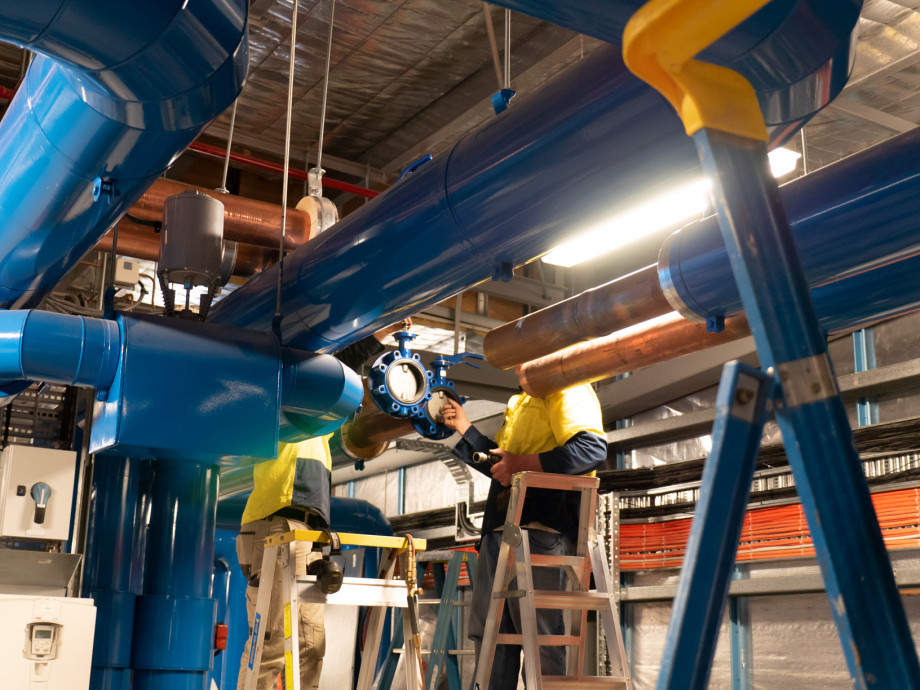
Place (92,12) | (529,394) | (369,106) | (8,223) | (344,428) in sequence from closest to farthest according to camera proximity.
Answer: (92,12) → (8,223) → (529,394) → (369,106) → (344,428)

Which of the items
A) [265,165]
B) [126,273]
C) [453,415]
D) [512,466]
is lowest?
[512,466]

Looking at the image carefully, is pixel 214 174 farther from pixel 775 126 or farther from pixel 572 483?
pixel 775 126

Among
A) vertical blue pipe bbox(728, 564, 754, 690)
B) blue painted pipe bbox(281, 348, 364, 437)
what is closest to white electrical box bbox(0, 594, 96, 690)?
blue painted pipe bbox(281, 348, 364, 437)

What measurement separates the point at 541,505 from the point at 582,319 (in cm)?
105

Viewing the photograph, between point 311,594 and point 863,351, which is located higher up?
point 863,351

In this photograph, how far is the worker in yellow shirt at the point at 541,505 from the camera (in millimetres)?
4434

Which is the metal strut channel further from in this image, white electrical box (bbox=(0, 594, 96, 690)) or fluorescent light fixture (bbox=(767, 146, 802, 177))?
white electrical box (bbox=(0, 594, 96, 690))

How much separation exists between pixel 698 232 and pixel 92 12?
74.8 inches

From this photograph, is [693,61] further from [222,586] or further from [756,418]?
[222,586]

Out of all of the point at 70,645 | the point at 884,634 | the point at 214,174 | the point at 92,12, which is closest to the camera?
the point at 884,634

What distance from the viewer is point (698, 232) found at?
3.02 meters

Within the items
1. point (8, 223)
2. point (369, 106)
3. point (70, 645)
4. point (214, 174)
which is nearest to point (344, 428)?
point (214, 174)

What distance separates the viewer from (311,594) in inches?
156

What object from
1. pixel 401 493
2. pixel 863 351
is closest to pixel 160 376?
pixel 863 351
